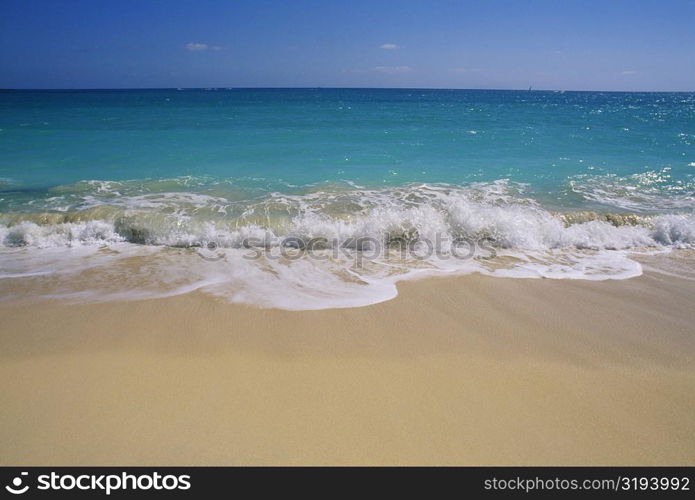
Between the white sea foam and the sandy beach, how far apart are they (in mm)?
522

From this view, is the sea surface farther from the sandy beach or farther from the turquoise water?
the sandy beach

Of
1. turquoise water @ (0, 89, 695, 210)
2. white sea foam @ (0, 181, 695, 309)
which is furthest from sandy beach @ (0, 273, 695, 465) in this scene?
turquoise water @ (0, 89, 695, 210)

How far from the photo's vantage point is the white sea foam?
418cm

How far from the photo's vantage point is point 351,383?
8.39ft

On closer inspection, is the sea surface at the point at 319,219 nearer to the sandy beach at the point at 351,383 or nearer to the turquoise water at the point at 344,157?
the turquoise water at the point at 344,157

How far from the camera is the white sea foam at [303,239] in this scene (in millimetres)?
4180

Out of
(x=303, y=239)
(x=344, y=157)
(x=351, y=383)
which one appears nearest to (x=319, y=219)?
(x=303, y=239)

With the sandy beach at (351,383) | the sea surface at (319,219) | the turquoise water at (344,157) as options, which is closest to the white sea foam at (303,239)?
the sea surface at (319,219)

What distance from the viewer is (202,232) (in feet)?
18.9

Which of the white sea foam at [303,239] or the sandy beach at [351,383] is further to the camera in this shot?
the white sea foam at [303,239]

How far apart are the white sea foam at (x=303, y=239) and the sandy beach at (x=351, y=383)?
0.52 metres

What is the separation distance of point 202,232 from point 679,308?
5.78 metres
